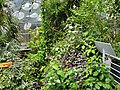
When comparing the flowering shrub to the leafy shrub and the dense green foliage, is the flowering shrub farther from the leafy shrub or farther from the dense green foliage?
the leafy shrub

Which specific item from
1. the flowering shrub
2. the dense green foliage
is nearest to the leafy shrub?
the dense green foliage

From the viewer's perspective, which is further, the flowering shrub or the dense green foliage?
the dense green foliage

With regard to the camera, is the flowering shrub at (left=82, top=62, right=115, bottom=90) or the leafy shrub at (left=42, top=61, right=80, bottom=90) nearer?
the flowering shrub at (left=82, top=62, right=115, bottom=90)

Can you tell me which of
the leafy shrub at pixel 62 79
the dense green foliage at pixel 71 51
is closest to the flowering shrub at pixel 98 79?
the dense green foliage at pixel 71 51

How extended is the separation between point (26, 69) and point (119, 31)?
139 centimetres

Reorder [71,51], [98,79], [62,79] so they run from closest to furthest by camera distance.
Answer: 1. [98,79]
2. [62,79]
3. [71,51]

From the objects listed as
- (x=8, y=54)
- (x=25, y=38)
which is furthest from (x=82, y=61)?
(x=25, y=38)

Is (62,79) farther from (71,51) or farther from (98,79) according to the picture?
(71,51)

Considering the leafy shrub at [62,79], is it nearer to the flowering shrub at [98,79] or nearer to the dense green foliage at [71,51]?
the dense green foliage at [71,51]

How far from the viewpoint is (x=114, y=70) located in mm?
2215

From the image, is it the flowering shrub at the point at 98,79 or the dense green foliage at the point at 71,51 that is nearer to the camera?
the flowering shrub at the point at 98,79

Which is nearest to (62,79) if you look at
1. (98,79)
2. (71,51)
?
(98,79)

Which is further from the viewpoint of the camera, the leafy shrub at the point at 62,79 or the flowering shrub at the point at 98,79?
the leafy shrub at the point at 62,79

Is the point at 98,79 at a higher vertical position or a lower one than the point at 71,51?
lower
